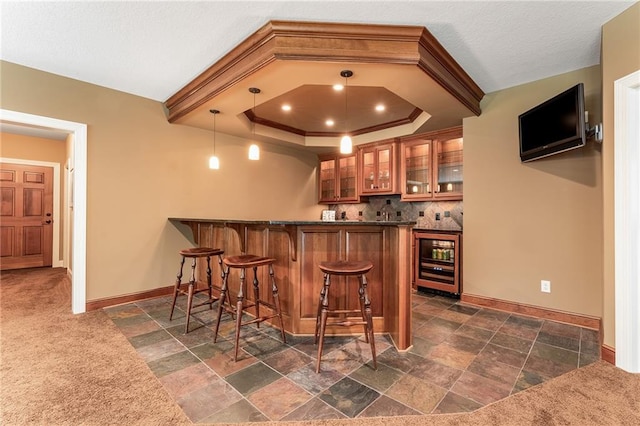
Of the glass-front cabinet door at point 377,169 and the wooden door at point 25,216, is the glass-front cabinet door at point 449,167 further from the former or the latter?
the wooden door at point 25,216

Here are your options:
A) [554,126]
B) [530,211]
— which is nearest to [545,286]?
[530,211]

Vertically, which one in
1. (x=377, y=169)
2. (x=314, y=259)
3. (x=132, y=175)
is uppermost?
(x=377, y=169)

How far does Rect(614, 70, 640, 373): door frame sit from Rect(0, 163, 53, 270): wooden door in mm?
8452

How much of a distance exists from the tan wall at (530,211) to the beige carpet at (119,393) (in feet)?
3.52

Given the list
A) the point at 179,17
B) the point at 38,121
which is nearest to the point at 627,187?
the point at 179,17

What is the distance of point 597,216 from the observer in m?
2.72

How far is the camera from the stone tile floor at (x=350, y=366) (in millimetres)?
1624

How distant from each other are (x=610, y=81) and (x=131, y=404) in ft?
13.4

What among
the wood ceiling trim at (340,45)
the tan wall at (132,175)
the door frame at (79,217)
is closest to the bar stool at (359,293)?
the wood ceiling trim at (340,45)

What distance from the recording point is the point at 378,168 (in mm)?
4875

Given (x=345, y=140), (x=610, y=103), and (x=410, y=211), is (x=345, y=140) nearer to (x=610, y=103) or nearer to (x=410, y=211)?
(x=610, y=103)

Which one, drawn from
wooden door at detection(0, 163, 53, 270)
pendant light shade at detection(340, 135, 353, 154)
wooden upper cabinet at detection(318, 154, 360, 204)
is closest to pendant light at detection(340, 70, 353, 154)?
pendant light shade at detection(340, 135, 353, 154)

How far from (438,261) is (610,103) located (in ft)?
7.97

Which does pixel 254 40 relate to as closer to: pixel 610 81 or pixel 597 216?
pixel 610 81
